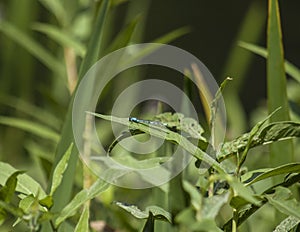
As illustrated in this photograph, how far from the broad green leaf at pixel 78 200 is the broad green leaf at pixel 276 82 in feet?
0.67

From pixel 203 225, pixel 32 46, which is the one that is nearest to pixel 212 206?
pixel 203 225

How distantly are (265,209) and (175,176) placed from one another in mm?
425

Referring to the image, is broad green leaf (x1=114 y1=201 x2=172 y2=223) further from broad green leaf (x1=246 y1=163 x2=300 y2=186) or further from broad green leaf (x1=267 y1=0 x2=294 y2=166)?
broad green leaf (x1=267 y1=0 x2=294 y2=166)

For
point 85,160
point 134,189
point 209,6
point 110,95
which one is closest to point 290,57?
point 209,6

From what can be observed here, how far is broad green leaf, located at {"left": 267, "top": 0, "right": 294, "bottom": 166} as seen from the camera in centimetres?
67

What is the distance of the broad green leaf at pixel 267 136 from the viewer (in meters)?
0.50

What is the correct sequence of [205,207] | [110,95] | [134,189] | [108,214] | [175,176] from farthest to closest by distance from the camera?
[110,95], [134,189], [108,214], [175,176], [205,207]

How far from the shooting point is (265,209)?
99cm

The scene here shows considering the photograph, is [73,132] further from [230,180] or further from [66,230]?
[230,180]

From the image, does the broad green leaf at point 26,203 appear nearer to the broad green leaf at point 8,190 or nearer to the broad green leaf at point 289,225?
the broad green leaf at point 8,190

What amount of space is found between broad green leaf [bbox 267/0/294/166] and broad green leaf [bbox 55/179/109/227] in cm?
20

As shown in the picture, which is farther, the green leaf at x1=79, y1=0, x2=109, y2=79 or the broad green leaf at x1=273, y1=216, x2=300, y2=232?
the green leaf at x1=79, y1=0, x2=109, y2=79

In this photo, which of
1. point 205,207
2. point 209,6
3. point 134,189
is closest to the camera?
point 205,207

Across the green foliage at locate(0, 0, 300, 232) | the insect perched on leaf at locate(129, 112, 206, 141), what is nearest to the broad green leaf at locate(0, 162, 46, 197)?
the green foliage at locate(0, 0, 300, 232)
